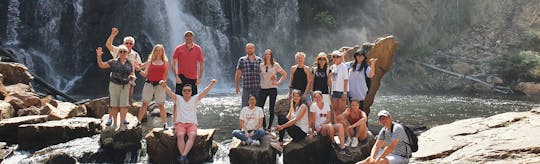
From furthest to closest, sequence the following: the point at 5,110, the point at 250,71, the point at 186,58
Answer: the point at 5,110 → the point at 250,71 → the point at 186,58

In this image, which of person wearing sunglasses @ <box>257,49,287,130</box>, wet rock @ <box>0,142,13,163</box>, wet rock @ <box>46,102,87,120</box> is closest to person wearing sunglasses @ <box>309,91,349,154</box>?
person wearing sunglasses @ <box>257,49,287,130</box>

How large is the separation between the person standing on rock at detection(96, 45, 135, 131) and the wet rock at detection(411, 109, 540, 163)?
207 inches

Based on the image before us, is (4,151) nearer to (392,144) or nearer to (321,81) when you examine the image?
(321,81)

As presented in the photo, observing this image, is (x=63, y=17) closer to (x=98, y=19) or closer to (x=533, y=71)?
(x=98, y=19)

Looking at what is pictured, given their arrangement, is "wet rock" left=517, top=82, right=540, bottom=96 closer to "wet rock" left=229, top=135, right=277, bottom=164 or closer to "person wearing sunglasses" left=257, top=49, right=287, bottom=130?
"person wearing sunglasses" left=257, top=49, right=287, bottom=130

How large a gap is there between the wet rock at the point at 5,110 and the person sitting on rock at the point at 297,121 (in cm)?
678

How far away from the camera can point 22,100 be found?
1195 centimetres

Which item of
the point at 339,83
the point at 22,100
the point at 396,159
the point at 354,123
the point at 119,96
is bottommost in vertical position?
the point at 396,159

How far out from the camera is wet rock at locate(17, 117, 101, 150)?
9312mm

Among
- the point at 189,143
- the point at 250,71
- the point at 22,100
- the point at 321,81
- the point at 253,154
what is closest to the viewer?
the point at 189,143

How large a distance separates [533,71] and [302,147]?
2503 cm

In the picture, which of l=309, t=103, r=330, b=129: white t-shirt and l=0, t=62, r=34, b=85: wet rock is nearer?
l=309, t=103, r=330, b=129: white t-shirt

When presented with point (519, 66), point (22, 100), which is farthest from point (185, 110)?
point (519, 66)

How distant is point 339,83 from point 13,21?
2012cm
